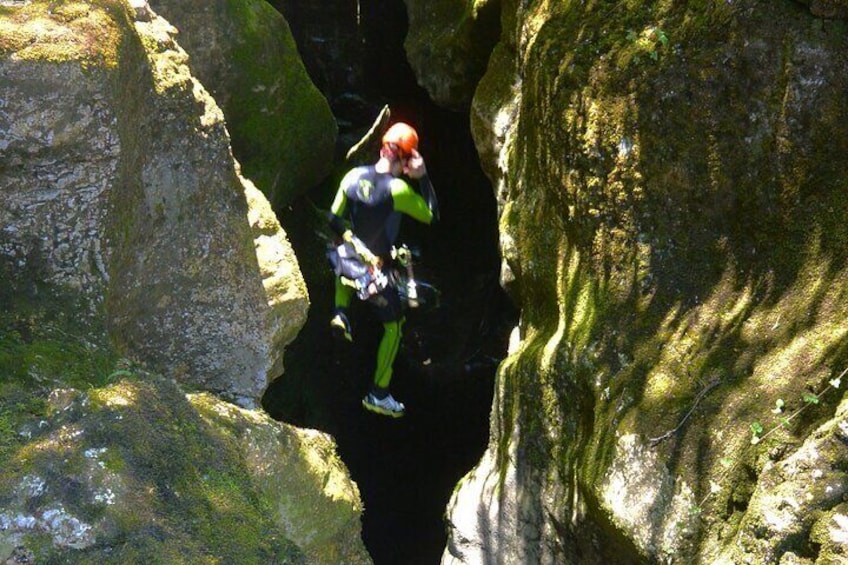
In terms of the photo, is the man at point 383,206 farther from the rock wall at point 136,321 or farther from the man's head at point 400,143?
the rock wall at point 136,321

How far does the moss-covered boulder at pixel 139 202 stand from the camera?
3.86 m

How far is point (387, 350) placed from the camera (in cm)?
700

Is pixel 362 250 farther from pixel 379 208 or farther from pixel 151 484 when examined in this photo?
pixel 151 484

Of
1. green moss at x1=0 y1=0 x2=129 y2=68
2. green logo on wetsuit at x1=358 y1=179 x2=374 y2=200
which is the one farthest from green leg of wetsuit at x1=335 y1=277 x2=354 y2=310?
green moss at x1=0 y1=0 x2=129 y2=68

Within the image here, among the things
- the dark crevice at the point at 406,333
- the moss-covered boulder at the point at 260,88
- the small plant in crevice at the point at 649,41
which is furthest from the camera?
the dark crevice at the point at 406,333

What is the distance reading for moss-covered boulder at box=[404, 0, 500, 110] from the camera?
6.98 m

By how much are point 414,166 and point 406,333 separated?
2972mm

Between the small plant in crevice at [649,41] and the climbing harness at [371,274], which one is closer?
the small plant in crevice at [649,41]

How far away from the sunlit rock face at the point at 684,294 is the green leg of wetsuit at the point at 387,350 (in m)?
1.84

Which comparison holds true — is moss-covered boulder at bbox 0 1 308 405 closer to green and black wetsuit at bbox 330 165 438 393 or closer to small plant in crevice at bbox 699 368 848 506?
green and black wetsuit at bbox 330 165 438 393

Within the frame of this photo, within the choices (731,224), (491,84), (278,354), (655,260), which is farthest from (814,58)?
(278,354)

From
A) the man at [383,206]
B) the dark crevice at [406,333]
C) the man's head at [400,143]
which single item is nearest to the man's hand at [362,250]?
the man at [383,206]

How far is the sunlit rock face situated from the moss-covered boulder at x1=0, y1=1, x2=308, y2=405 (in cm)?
169

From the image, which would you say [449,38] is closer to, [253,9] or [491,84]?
[491,84]
